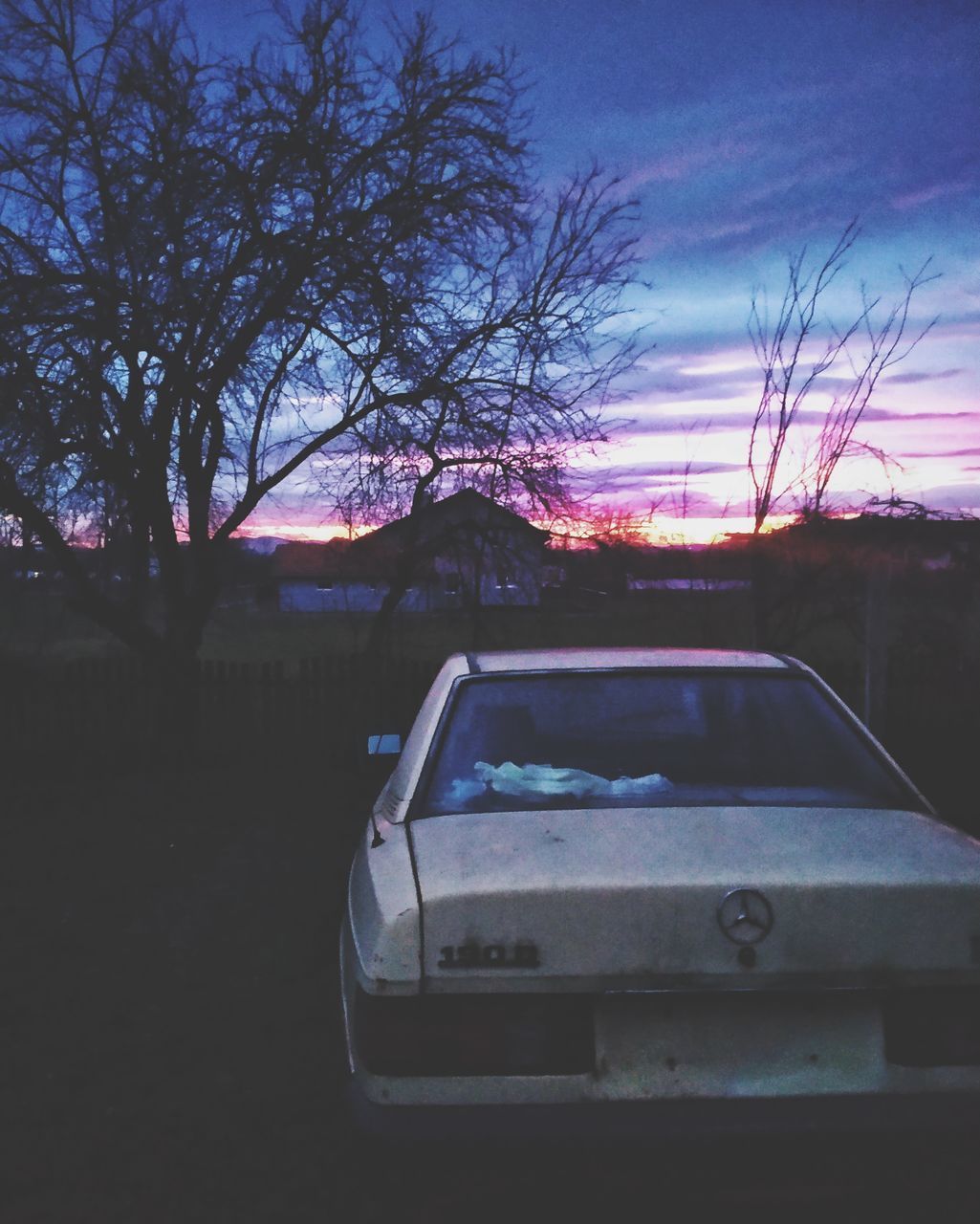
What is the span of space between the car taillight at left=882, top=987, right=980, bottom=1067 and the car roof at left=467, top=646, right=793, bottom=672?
139 cm

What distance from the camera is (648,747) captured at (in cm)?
356

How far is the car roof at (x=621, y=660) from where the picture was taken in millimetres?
3627

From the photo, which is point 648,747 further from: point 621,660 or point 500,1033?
point 500,1033

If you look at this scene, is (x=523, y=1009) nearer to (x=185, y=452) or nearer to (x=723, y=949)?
(x=723, y=949)

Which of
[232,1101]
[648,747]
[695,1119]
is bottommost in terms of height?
[232,1101]

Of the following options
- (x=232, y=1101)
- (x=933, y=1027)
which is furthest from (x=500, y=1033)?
(x=232, y=1101)

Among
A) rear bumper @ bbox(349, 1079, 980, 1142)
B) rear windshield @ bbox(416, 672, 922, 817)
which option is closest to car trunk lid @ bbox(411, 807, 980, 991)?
rear bumper @ bbox(349, 1079, 980, 1142)

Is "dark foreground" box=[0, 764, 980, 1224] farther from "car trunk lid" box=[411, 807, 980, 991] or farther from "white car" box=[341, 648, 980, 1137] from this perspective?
"car trunk lid" box=[411, 807, 980, 991]

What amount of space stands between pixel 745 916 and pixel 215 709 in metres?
12.5

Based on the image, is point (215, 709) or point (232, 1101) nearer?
point (232, 1101)

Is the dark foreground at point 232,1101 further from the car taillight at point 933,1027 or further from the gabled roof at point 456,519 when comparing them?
the gabled roof at point 456,519

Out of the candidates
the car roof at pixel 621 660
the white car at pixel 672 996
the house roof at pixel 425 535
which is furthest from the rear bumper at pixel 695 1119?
the house roof at pixel 425 535

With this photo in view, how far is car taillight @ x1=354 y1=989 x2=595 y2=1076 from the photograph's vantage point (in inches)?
91.7

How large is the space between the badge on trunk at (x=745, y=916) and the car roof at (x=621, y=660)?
1.32 metres
